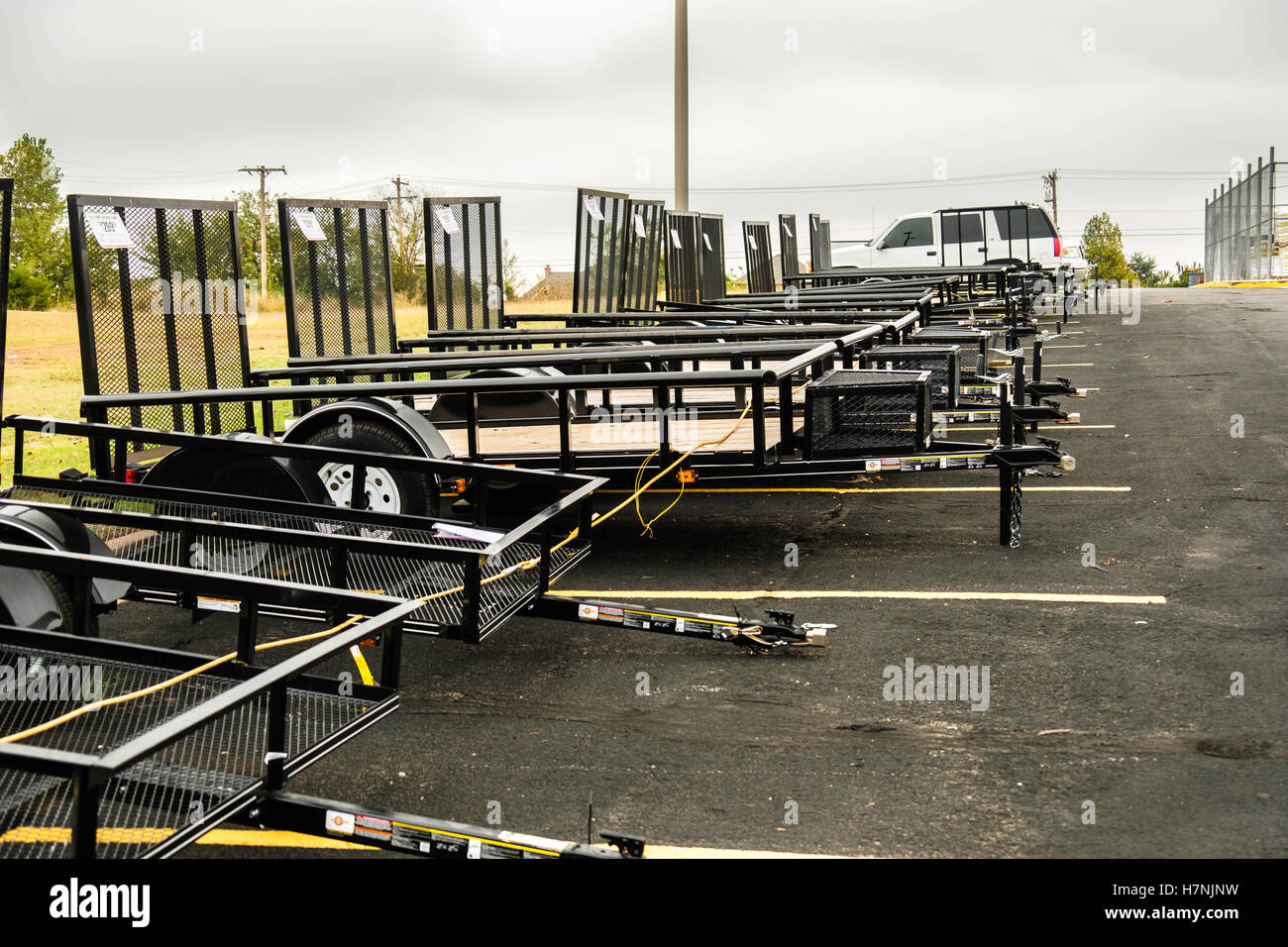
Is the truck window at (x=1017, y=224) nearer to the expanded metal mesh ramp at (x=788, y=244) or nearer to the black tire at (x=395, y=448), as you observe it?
the expanded metal mesh ramp at (x=788, y=244)

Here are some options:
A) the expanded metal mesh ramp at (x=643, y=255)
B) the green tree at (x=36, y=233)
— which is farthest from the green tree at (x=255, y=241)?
the expanded metal mesh ramp at (x=643, y=255)

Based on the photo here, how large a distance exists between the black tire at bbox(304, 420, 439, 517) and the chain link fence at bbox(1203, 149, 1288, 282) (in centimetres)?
3581

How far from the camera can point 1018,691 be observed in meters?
5.39

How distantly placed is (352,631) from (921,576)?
449cm

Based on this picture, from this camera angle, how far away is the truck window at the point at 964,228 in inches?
1149

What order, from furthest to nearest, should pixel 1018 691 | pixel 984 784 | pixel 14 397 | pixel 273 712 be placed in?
pixel 14 397 < pixel 1018 691 < pixel 984 784 < pixel 273 712

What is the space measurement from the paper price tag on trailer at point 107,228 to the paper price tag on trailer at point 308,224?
7.40 ft

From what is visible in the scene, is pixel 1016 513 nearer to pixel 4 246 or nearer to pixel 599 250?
pixel 4 246

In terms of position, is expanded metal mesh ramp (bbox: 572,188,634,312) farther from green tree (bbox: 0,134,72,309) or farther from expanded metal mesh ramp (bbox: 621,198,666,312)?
green tree (bbox: 0,134,72,309)

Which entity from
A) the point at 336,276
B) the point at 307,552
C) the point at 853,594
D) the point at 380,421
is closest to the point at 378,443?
the point at 380,421

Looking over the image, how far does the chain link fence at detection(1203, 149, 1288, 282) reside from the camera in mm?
37562

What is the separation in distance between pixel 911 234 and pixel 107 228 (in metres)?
24.9

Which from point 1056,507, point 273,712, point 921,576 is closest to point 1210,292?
point 1056,507
